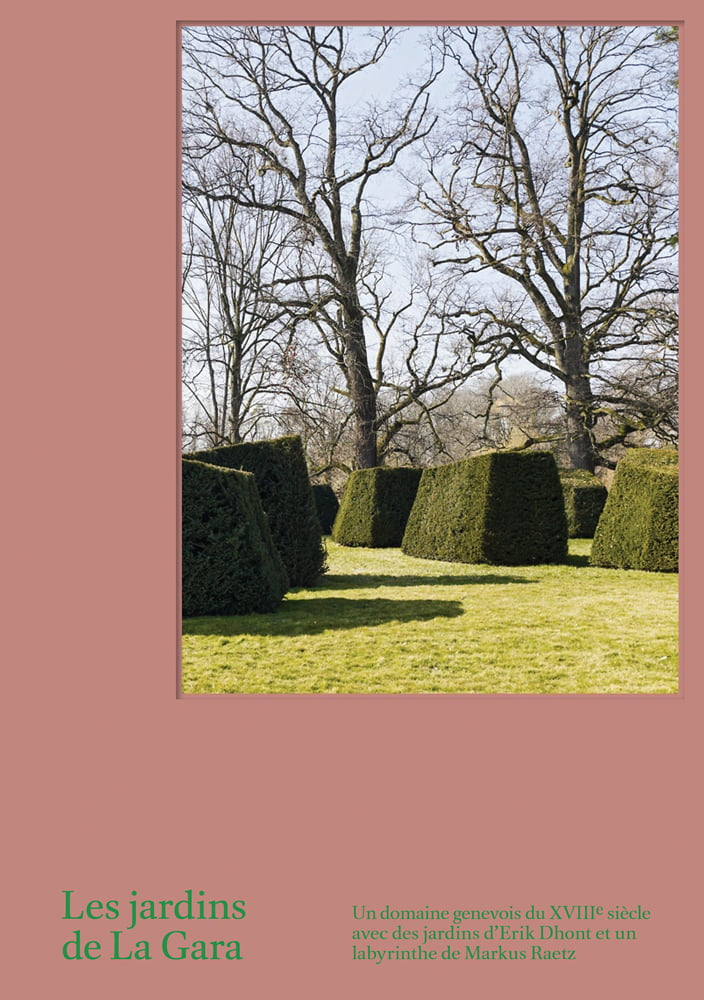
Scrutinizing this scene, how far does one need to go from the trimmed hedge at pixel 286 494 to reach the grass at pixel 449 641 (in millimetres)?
613

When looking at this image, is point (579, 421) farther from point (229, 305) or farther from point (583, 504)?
point (229, 305)

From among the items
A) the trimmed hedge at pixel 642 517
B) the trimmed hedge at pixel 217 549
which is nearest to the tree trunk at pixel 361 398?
the trimmed hedge at pixel 642 517

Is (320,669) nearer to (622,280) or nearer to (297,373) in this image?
(297,373)

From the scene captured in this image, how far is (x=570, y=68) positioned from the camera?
16328 mm

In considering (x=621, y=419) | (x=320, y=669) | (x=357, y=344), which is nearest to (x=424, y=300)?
(x=357, y=344)

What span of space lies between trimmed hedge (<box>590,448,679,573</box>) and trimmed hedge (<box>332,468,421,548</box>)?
18.9 ft

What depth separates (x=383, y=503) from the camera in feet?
55.4

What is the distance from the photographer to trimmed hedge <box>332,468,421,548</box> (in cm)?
1691

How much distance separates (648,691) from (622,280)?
17.2m

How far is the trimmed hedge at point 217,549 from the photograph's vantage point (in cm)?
732

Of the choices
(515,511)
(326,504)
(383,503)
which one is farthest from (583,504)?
(326,504)

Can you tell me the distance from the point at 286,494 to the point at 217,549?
282 centimetres

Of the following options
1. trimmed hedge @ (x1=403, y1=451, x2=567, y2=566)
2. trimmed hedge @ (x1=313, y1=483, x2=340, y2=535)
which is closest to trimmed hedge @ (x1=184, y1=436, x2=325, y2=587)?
trimmed hedge @ (x1=403, y1=451, x2=567, y2=566)

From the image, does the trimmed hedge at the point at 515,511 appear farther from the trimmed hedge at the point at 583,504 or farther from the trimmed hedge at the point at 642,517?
the trimmed hedge at the point at 583,504
